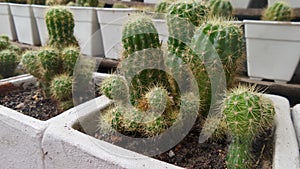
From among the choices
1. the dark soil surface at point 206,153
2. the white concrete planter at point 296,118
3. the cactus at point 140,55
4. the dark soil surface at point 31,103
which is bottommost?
the dark soil surface at point 31,103

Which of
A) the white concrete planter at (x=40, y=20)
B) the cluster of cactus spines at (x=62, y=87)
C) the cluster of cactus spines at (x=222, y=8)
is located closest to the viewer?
the cluster of cactus spines at (x=62, y=87)

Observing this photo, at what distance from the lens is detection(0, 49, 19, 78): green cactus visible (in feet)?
3.97

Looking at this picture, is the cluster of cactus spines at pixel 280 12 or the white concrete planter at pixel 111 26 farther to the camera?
the white concrete planter at pixel 111 26

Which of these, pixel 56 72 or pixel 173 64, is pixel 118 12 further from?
pixel 173 64

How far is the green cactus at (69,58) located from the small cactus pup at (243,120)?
536 mm

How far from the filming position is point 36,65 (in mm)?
925

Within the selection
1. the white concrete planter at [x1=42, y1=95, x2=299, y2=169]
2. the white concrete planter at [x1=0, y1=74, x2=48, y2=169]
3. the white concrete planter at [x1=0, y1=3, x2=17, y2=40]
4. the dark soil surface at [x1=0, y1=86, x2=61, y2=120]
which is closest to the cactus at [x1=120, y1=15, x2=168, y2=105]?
the white concrete planter at [x1=42, y1=95, x2=299, y2=169]

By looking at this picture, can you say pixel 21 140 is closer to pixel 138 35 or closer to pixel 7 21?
pixel 138 35

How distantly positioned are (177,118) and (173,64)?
0.12 metres

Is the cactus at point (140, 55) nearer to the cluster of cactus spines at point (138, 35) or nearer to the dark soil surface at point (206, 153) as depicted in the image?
the cluster of cactus spines at point (138, 35)

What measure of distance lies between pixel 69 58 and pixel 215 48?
0.49 meters

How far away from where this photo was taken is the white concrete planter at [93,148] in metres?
0.54

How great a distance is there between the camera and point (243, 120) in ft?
1.65

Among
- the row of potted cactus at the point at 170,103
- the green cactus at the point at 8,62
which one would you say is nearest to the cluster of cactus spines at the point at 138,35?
the row of potted cactus at the point at 170,103
